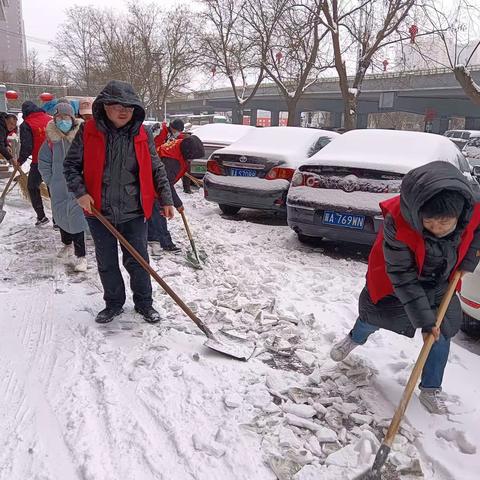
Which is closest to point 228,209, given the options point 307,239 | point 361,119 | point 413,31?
point 307,239

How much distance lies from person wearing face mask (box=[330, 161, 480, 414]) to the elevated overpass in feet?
80.1

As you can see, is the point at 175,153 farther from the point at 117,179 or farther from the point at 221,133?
the point at 221,133

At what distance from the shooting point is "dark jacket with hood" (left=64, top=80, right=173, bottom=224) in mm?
3037

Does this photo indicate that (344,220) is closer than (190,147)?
Yes

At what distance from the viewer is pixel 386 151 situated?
211 inches

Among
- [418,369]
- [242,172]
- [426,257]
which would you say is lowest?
[418,369]

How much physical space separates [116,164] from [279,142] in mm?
4322

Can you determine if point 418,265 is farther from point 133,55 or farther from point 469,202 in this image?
point 133,55

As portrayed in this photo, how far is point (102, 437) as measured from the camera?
2209 mm

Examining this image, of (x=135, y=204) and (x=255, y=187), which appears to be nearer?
(x=135, y=204)

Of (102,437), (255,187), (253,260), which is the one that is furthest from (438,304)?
(255,187)

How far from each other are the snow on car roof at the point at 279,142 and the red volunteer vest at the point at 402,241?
13.3 feet

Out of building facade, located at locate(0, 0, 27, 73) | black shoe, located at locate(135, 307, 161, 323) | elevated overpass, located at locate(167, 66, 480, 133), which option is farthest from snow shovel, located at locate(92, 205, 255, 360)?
building facade, located at locate(0, 0, 27, 73)

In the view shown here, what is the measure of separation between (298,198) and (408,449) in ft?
11.1
